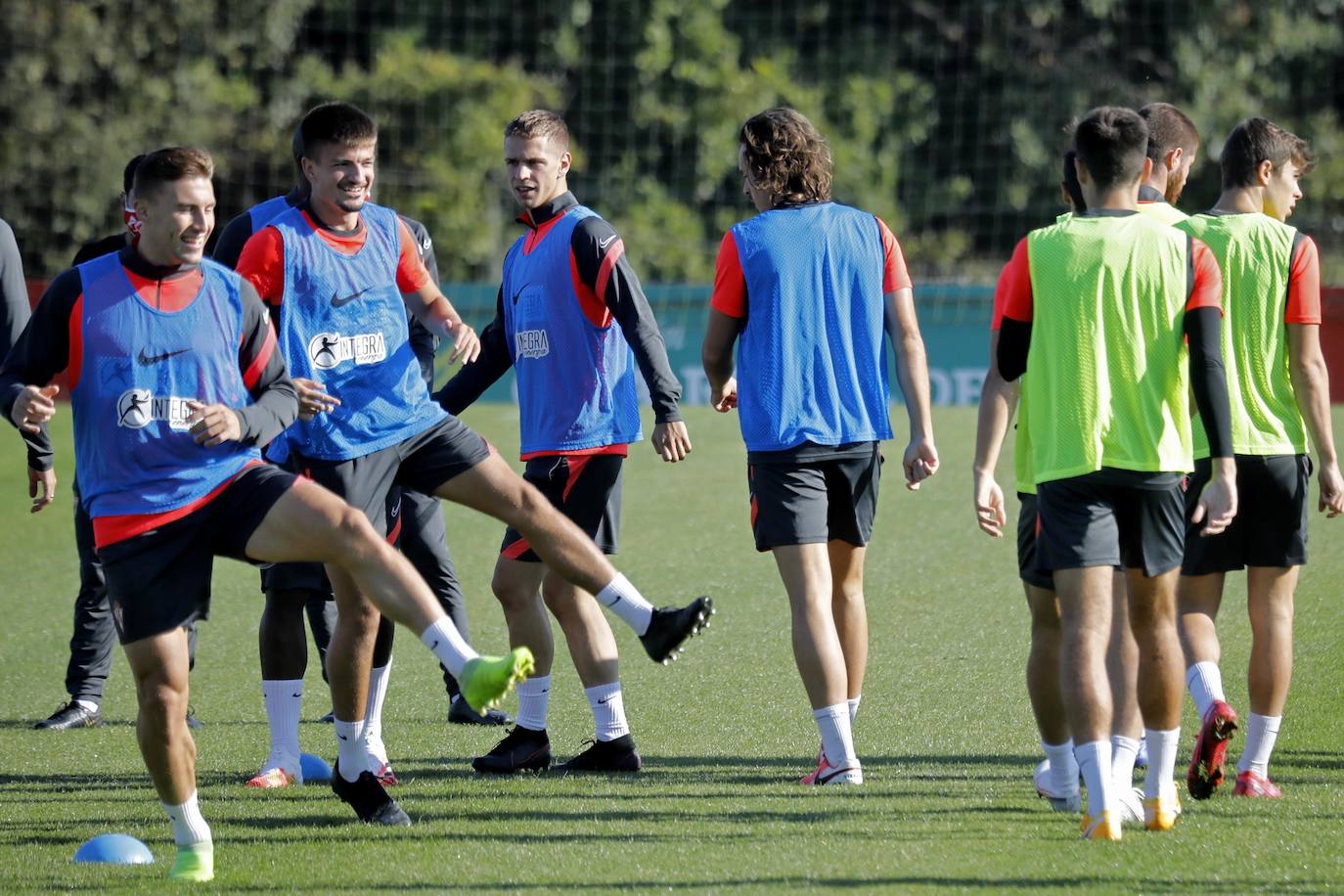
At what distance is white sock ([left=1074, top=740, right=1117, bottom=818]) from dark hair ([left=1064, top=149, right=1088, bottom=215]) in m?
1.46

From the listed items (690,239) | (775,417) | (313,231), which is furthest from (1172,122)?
(690,239)

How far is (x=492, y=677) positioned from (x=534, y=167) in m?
2.19

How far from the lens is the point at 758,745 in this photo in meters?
6.44

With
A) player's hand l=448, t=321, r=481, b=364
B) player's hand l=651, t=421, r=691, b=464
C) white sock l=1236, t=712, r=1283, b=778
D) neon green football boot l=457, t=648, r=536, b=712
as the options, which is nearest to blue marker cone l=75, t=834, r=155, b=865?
neon green football boot l=457, t=648, r=536, b=712

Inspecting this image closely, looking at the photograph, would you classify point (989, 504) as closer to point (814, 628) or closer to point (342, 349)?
point (814, 628)

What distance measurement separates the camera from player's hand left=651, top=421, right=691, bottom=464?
5992mm

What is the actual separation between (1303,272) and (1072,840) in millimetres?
1851

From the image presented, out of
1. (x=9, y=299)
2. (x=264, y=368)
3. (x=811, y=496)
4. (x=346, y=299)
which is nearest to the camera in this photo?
(x=264, y=368)

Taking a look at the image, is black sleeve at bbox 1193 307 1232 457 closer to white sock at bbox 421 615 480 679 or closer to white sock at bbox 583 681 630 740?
white sock at bbox 421 615 480 679

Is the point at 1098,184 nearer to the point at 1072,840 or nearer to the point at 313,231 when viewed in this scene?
the point at 1072,840

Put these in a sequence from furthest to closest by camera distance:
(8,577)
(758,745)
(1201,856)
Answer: (8,577) → (758,745) → (1201,856)

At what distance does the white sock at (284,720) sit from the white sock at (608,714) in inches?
38.9

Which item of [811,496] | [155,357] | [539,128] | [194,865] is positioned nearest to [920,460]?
[811,496]

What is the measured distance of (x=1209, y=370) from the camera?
471cm
